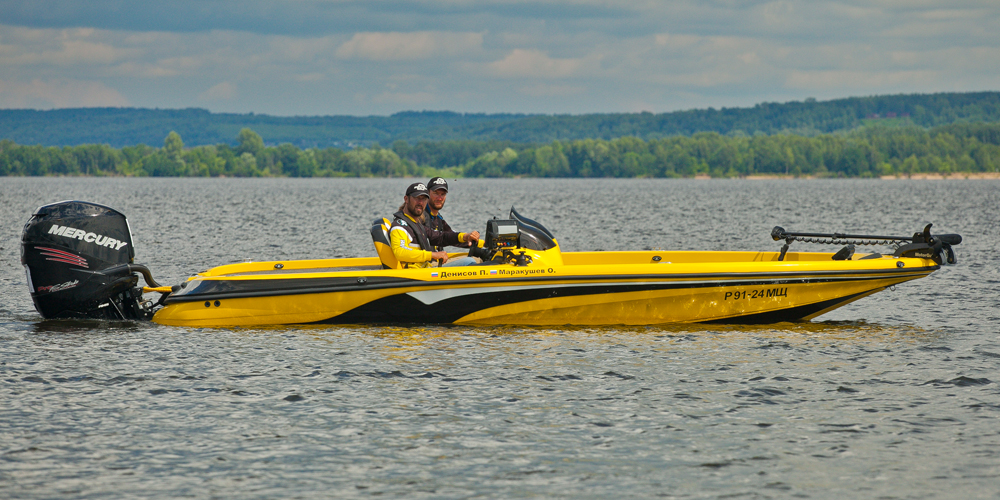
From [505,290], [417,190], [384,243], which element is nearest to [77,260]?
[384,243]

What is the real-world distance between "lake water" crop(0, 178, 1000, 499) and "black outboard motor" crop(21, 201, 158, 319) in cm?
40

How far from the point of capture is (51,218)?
11.2 m

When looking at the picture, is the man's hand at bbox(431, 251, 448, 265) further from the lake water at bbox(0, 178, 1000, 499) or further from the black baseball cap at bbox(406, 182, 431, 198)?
the lake water at bbox(0, 178, 1000, 499)

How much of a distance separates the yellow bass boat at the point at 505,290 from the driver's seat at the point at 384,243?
0.6 inches

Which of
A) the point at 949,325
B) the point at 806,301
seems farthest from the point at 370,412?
the point at 949,325

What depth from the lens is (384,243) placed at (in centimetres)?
1198

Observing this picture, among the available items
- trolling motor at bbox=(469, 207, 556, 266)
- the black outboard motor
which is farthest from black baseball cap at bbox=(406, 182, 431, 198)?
the black outboard motor

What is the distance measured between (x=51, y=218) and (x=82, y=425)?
441cm

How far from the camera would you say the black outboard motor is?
11195 mm

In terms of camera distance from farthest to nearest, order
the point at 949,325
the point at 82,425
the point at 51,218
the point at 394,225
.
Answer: the point at 949,325
the point at 394,225
the point at 51,218
the point at 82,425

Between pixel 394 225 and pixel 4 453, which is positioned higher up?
pixel 394 225

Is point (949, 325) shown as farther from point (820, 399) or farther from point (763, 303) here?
point (820, 399)

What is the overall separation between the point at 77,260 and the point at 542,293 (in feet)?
18.6

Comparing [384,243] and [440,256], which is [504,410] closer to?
[440,256]
